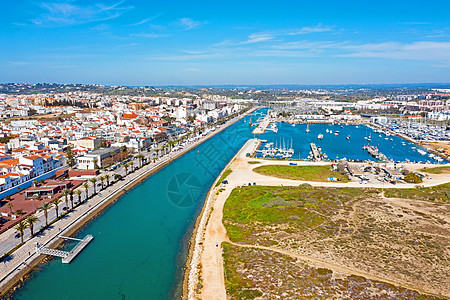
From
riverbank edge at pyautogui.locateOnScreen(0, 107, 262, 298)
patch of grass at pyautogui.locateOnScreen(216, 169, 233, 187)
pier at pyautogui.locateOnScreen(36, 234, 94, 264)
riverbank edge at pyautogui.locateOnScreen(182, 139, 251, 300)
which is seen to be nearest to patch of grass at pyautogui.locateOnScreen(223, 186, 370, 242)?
riverbank edge at pyautogui.locateOnScreen(182, 139, 251, 300)

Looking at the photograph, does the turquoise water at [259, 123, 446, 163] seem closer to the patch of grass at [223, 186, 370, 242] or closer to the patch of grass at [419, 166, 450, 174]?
the patch of grass at [419, 166, 450, 174]

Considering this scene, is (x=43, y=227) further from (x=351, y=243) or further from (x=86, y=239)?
(x=351, y=243)

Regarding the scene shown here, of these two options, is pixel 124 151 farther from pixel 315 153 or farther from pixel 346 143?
pixel 346 143

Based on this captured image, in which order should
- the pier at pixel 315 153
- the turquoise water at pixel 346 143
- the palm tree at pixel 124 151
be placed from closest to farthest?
the palm tree at pixel 124 151, the pier at pixel 315 153, the turquoise water at pixel 346 143

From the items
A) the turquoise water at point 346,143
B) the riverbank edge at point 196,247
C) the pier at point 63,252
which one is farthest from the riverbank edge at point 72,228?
the turquoise water at point 346,143

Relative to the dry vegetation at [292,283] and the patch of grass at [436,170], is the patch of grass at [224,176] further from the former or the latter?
the patch of grass at [436,170]

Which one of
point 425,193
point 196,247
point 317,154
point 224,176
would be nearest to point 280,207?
point 196,247
